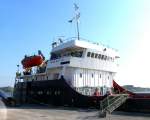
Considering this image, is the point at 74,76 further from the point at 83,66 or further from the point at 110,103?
the point at 110,103

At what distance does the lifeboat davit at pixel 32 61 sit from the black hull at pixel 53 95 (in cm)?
217

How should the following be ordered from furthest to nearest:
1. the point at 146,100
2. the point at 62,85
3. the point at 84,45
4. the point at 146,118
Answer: the point at 84,45 < the point at 62,85 < the point at 146,100 < the point at 146,118

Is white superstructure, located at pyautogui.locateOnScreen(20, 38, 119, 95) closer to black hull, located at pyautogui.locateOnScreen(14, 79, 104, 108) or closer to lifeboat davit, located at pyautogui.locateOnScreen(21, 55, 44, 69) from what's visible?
black hull, located at pyautogui.locateOnScreen(14, 79, 104, 108)

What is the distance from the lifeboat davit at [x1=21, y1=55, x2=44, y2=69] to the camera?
94.5 ft

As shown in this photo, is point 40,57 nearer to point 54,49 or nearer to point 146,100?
point 54,49

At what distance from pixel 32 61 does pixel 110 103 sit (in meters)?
13.8

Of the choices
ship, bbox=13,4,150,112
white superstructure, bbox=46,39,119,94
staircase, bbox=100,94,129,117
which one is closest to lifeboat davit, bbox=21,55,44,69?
ship, bbox=13,4,150,112

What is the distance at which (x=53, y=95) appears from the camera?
23516mm

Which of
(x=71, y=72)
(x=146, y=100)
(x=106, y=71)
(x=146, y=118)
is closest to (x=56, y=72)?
(x=71, y=72)

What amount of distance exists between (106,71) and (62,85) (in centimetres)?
512

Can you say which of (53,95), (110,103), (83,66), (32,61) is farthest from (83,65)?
(32,61)

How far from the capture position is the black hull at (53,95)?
20562 millimetres

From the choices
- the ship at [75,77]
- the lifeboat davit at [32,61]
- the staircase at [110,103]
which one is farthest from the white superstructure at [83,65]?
the staircase at [110,103]

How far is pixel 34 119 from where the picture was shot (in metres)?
15.1
